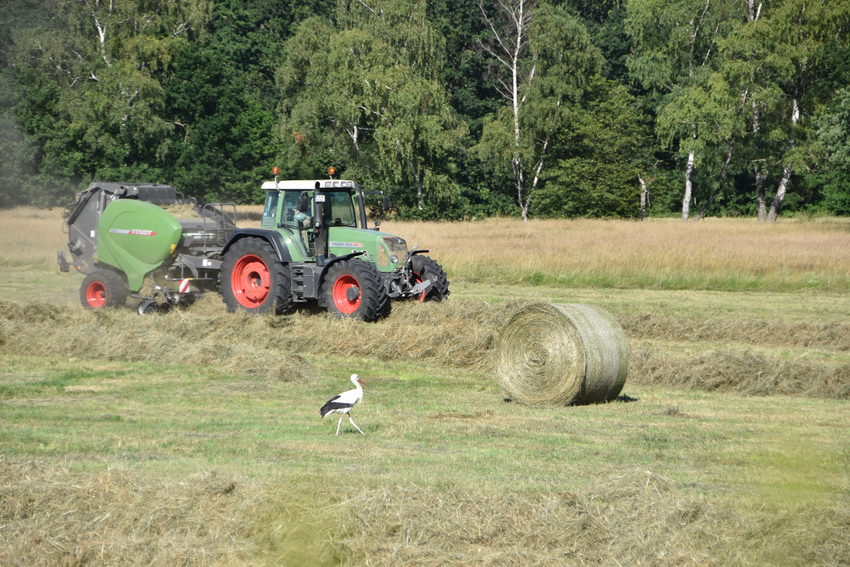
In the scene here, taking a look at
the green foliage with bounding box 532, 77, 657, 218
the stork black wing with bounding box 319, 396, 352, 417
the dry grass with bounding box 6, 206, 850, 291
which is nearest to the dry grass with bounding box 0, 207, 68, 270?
the dry grass with bounding box 6, 206, 850, 291

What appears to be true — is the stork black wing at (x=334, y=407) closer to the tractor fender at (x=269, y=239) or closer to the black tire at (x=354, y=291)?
the black tire at (x=354, y=291)

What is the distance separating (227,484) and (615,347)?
15.8ft

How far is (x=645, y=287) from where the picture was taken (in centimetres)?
1986

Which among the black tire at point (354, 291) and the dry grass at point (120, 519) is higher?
the black tire at point (354, 291)

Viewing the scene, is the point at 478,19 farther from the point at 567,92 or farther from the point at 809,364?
the point at 809,364

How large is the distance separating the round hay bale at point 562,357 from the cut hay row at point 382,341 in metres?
1.30

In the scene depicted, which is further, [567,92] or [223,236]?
[567,92]

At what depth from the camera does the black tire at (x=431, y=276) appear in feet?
45.1

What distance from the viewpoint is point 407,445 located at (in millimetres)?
6691

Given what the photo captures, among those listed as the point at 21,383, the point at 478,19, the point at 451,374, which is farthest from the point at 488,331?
the point at 478,19

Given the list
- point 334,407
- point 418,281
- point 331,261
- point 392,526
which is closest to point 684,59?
point 418,281

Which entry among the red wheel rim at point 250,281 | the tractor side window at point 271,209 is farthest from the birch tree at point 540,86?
the red wheel rim at point 250,281

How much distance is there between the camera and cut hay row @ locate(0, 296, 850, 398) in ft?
31.4

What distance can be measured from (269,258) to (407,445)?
7.34m
